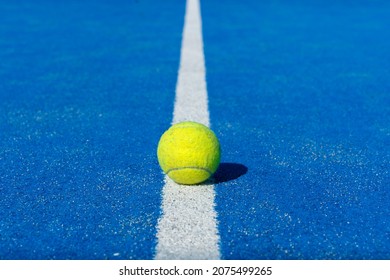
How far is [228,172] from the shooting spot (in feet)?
11.7

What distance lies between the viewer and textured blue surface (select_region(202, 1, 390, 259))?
2.85 m

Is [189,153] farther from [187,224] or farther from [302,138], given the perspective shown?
[302,138]

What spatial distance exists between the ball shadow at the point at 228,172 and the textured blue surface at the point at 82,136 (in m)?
0.36

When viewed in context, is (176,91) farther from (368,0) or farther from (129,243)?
(368,0)

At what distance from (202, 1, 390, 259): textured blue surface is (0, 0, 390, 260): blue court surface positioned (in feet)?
0.04

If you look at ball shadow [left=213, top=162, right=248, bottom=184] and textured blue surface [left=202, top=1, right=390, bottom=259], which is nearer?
textured blue surface [left=202, top=1, right=390, bottom=259]

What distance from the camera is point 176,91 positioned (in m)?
5.50

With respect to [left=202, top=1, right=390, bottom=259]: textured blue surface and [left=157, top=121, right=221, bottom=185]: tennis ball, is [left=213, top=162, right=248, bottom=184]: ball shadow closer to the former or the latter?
[left=202, top=1, right=390, bottom=259]: textured blue surface

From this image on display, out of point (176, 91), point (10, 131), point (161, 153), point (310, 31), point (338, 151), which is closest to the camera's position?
point (161, 153)

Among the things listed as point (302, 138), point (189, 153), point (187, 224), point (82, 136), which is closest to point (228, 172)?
point (189, 153)

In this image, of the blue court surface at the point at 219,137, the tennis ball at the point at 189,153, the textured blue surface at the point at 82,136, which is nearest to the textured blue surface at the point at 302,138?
the blue court surface at the point at 219,137

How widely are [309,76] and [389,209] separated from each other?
326 centimetres

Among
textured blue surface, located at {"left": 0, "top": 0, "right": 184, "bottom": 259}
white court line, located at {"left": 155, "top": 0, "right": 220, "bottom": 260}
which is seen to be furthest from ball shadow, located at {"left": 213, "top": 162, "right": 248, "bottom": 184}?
textured blue surface, located at {"left": 0, "top": 0, "right": 184, "bottom": 259}
